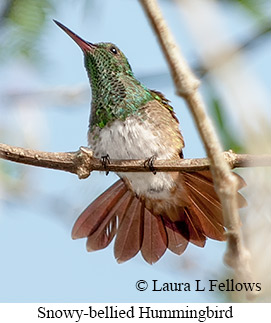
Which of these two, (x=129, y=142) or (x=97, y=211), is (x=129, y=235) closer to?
(x=97, y=211)

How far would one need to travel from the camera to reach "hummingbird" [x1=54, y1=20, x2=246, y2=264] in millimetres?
3830

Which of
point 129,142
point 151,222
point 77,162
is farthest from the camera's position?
point 151,222

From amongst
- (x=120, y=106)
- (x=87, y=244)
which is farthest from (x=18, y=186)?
(x=120, y=106)

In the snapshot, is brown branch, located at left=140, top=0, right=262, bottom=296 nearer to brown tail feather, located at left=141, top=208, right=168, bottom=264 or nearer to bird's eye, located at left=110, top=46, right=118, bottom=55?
brown tail feather, located at left=141, top=208, right=168, bottom=264

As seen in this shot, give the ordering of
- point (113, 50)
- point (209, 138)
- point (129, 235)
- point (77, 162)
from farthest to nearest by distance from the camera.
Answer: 1. point (113, 50)
2. point (129, 235)
3. point (77, 162)
4. point (209, 138)

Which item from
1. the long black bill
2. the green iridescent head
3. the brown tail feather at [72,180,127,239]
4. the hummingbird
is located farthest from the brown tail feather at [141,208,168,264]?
the long black bill

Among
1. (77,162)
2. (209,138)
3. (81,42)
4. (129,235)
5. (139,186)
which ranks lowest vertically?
(209,138)

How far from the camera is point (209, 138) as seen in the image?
1488mm

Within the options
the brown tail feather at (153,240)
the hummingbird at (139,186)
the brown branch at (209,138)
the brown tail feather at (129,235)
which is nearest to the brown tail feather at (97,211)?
the hummingbird at (139,186)

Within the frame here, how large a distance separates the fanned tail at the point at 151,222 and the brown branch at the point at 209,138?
2.20 meters

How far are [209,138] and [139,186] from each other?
279 centimetres

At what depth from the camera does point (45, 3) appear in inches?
60.3

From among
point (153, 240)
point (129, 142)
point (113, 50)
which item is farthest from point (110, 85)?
point (153, 240)

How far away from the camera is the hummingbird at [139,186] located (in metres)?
3.83
